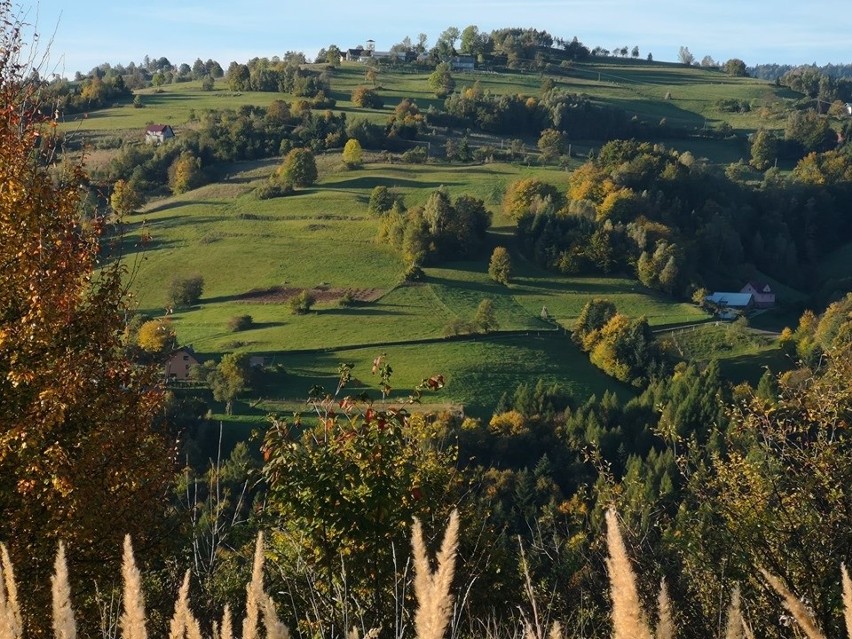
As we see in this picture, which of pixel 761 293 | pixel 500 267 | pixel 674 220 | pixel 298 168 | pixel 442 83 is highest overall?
pixel 442 83

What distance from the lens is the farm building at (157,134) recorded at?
83062mm

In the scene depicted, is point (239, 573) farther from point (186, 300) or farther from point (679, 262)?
point (679, 262)

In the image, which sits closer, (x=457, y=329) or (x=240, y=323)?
(x=457, y=329)

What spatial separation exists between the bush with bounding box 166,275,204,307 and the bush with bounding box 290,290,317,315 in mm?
7257

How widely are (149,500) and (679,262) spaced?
5985 cm

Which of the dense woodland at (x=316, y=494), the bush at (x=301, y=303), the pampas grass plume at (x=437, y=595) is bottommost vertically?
the bush at (x=301, y=303)

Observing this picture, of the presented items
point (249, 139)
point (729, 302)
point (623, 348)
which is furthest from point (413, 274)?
point (249, 139)

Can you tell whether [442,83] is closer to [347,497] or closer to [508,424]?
[508,424]

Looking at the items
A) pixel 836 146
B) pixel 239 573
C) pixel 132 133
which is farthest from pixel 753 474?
pixel 836 146

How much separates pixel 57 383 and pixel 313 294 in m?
48.8

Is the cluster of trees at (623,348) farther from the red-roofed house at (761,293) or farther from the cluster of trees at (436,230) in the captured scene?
the red-roofed house at (761,293)

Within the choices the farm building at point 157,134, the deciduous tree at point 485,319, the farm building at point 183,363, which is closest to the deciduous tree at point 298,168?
the farm building at point 157,134

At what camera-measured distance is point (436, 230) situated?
63.4m

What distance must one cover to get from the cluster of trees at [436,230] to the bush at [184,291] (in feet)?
45.6
